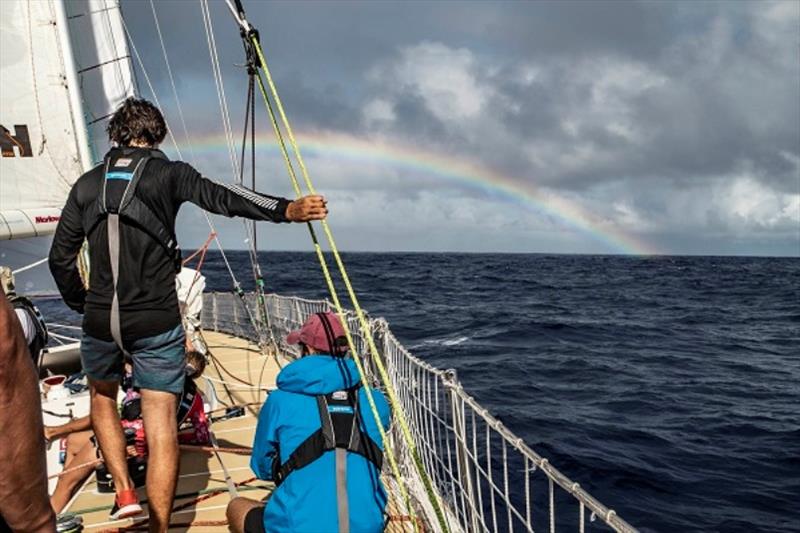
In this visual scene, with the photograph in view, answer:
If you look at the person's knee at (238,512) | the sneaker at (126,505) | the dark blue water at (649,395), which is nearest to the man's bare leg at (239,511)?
the person's knee at (238,512)

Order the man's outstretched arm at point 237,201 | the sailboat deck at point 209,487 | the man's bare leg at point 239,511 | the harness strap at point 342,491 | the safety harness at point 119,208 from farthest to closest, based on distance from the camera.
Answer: the sailboat deck at point 209,487
the man's bare leg at point 239,511
the safety harness at point 119,208
the man's outstretched arm at point 237,201
the harness strap at point 342,491

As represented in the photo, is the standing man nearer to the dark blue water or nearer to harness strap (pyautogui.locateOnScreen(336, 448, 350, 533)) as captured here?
harness strap (pyautogui.locateOnScreen(336, 448, 350, 533))

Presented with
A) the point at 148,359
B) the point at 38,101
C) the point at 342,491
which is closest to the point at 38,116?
the point at 38,101

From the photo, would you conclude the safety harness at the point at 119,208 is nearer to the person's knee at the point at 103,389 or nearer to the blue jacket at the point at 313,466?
the person's knee at the point at 103,389

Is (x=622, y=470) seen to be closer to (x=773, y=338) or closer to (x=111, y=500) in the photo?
(x=111, y=500)

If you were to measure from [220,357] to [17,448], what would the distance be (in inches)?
355

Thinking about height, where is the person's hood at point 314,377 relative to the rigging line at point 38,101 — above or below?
below

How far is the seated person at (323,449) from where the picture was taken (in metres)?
2.67

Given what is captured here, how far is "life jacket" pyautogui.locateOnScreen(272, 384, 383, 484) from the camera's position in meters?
2.70

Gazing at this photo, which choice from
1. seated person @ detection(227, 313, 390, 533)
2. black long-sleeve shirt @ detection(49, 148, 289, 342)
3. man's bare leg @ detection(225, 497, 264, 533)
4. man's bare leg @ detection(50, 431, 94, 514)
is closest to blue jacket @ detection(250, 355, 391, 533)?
seated person @ detection(227, 313, 390, 533)

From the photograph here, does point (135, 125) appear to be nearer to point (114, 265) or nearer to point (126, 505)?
point (114, 265)

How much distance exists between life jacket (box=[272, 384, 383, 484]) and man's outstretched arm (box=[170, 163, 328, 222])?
875 mm

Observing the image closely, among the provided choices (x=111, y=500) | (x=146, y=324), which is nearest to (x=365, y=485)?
(x=146, y=324)

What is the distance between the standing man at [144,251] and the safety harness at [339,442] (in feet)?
2.85
